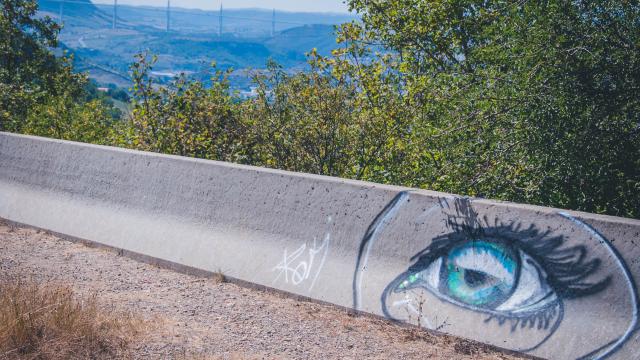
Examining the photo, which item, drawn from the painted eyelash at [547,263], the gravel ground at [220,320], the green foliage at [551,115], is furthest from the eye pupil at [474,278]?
the green foliage at [551,115]

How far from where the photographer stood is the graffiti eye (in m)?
4.46

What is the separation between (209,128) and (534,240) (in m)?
5.64

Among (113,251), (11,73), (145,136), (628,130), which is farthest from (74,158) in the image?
(11,73)

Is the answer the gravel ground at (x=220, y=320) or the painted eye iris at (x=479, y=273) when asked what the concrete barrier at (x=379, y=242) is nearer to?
the painted eye iris at (x=479, y=273)

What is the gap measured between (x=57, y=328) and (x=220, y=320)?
119 cm

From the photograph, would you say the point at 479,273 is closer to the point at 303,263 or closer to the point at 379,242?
the point at 379,242

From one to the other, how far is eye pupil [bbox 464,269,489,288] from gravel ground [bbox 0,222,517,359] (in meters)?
0.42

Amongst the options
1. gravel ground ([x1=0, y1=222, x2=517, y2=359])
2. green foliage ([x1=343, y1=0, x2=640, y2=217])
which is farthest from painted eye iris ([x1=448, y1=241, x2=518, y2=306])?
green foliage ([x1=343, y1=0, x2=640, y2=217])

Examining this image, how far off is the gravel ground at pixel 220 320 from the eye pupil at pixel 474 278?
42cm

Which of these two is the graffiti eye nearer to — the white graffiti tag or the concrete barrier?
the concrete barrier

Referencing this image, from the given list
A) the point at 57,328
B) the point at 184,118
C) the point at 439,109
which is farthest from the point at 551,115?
the point at 184,118

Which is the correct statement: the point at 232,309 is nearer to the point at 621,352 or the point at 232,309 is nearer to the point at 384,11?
the point at 621,352

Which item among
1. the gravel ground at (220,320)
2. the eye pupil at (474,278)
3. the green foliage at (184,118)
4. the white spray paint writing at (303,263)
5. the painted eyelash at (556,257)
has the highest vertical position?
the green foliage at (184,118)

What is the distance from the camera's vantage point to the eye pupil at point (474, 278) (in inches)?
184
